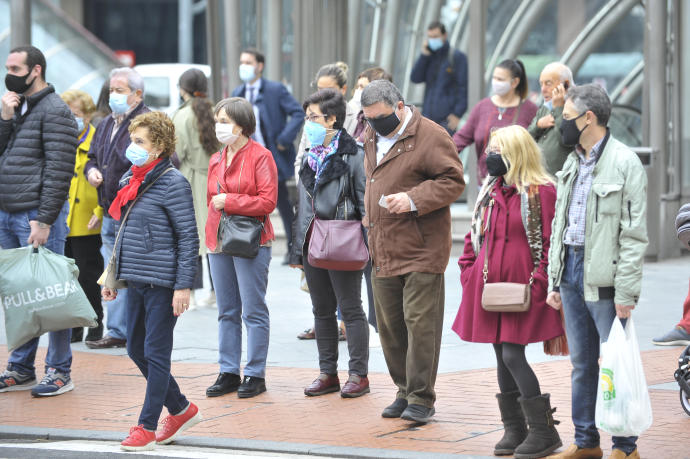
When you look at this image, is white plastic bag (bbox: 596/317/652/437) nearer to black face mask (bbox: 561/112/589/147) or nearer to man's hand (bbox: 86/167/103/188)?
black face mask (bbox: 561/112/589/147)

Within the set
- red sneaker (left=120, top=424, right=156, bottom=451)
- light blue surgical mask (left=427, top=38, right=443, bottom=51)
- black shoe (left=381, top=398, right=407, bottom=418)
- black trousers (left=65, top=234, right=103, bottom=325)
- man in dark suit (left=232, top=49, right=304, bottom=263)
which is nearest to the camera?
red sneaker (left=120, top=424, right=156, bottom=451)

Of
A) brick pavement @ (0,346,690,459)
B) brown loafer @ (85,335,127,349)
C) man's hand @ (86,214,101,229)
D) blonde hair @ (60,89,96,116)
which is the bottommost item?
brown loafer @ (85,335,127,349)

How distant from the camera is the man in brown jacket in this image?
670 centimetres

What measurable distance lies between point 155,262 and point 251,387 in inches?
58.6

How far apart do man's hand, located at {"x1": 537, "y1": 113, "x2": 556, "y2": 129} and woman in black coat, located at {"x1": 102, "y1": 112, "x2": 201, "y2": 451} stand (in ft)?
11.0

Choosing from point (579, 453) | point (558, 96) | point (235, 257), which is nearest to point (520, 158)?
point (579, 453)

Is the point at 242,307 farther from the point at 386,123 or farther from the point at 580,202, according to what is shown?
the point at 580,202

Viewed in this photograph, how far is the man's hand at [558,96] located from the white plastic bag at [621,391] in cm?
366

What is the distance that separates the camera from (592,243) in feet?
18.4

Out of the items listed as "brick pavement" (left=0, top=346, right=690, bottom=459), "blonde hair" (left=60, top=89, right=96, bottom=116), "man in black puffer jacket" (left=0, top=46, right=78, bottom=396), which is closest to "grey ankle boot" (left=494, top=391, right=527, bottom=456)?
"brick pavement" (left=0, top=346, right=690, bottom=459)

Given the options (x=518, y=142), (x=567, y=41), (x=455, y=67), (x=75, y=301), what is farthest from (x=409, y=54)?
(x=518, y=142)

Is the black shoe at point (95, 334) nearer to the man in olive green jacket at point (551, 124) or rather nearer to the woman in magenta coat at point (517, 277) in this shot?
the man in olive green jacket at point (551, 124)

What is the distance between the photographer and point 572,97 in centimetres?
577

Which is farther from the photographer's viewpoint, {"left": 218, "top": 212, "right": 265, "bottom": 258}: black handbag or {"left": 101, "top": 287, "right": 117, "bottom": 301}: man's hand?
{"left": 218, "top": 212, "right": 265, "bottom": 258}: black handbag
